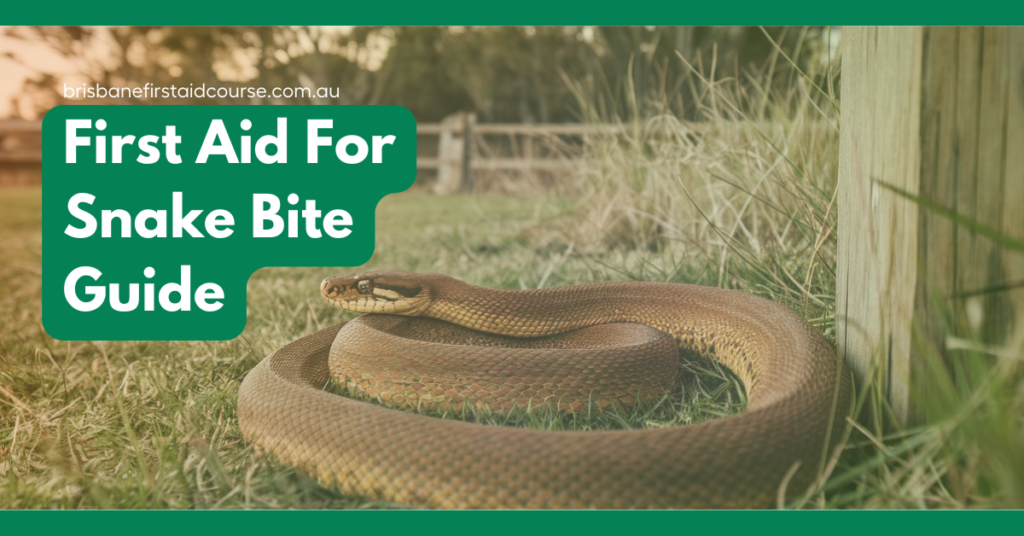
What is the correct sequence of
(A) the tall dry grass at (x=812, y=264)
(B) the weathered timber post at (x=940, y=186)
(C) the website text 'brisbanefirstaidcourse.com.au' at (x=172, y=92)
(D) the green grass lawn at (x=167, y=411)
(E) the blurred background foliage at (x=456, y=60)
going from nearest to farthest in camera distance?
1. (A) the tall dry grass at (x=812, y=264)
2. (B) the weathered timber post at (x=940, y=186)
3. (D) the green grass lawn at (x=167, y=411)
4. (C) the website text 'brisbanefirstaidcourse.com.au' at (x=172, y=92)
5. (E) the blurred background foliage at (x=456, y=60)

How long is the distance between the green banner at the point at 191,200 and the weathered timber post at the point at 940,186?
6.85ft

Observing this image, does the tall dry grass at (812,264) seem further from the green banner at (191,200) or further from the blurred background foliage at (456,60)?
the blurred background foliage at (456,60)

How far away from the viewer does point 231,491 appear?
219cm

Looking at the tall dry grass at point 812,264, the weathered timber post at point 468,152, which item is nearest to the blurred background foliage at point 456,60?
the weathered timber post at point 468,152

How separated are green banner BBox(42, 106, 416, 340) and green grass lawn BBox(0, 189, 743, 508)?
0.76 ft

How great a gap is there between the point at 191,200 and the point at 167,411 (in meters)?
1.16

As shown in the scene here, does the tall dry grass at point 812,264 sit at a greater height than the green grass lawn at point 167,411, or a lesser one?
greater

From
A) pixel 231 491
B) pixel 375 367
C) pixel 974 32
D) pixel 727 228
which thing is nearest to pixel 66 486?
pixel 231 491

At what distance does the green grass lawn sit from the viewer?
7.36ft

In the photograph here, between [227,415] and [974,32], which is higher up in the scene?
[974,32]

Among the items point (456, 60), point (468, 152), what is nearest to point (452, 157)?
point (468, 152)

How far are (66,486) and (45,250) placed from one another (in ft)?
5.05

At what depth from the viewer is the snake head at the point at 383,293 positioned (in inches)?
137

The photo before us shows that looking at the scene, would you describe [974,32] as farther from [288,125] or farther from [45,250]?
[45,250]
